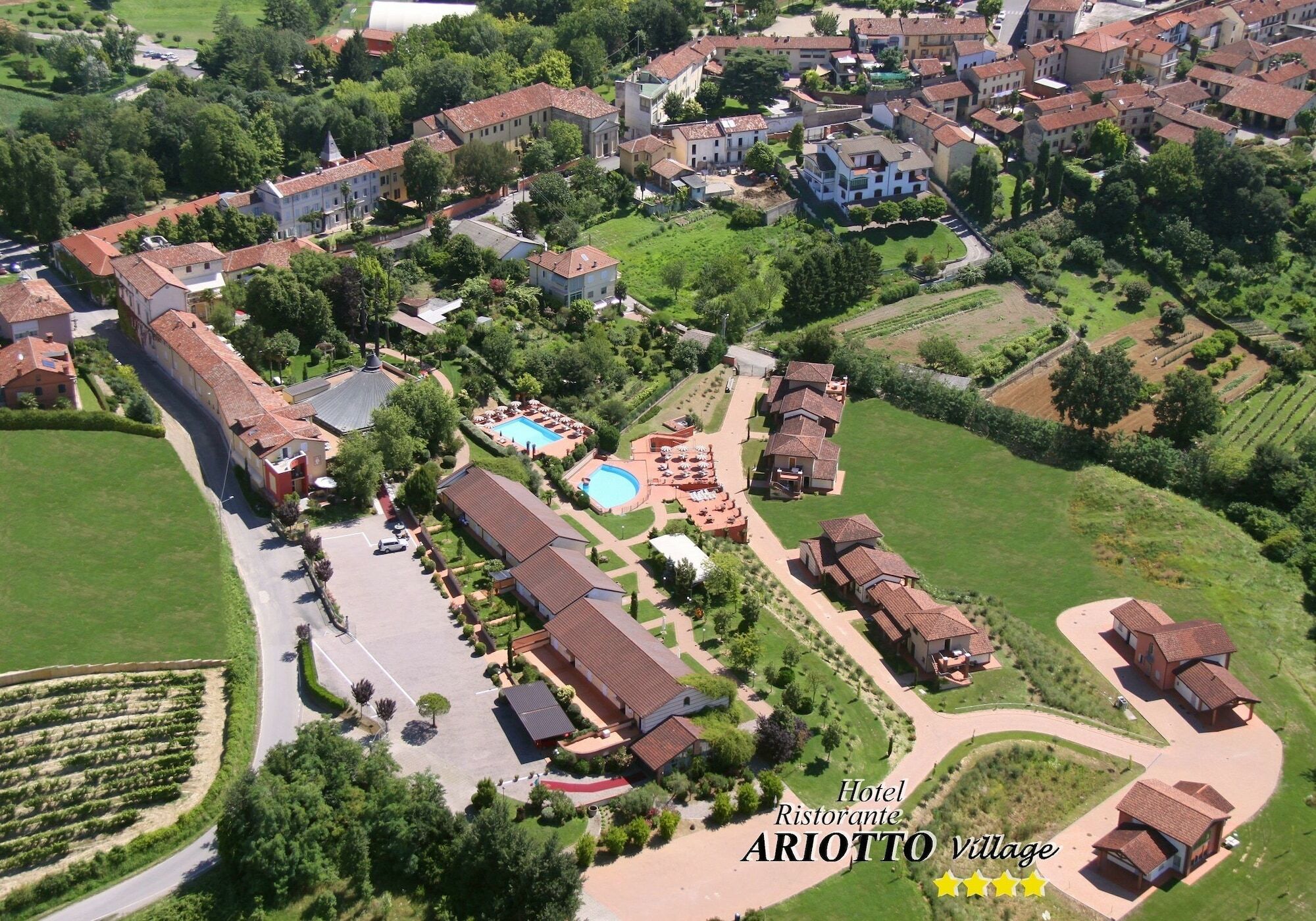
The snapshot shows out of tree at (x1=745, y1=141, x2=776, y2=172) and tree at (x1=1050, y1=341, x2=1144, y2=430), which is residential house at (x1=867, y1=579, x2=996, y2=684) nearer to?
tree at (x1=1050, y1=341, x2=1144, y2=430)

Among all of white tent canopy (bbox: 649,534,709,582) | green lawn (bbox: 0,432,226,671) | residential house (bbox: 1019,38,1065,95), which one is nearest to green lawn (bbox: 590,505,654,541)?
white tent canopy (bbox: 649,534,709,582)

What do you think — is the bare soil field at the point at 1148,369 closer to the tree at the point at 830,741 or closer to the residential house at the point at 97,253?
the tree at the point at 830,741

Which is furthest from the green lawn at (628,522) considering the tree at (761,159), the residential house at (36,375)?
the tree at (761,159)

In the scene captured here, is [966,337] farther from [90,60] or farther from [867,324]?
[90,60]

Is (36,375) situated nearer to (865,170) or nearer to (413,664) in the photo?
(413,664)

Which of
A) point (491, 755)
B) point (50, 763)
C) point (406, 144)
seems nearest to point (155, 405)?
point (50, 763)
